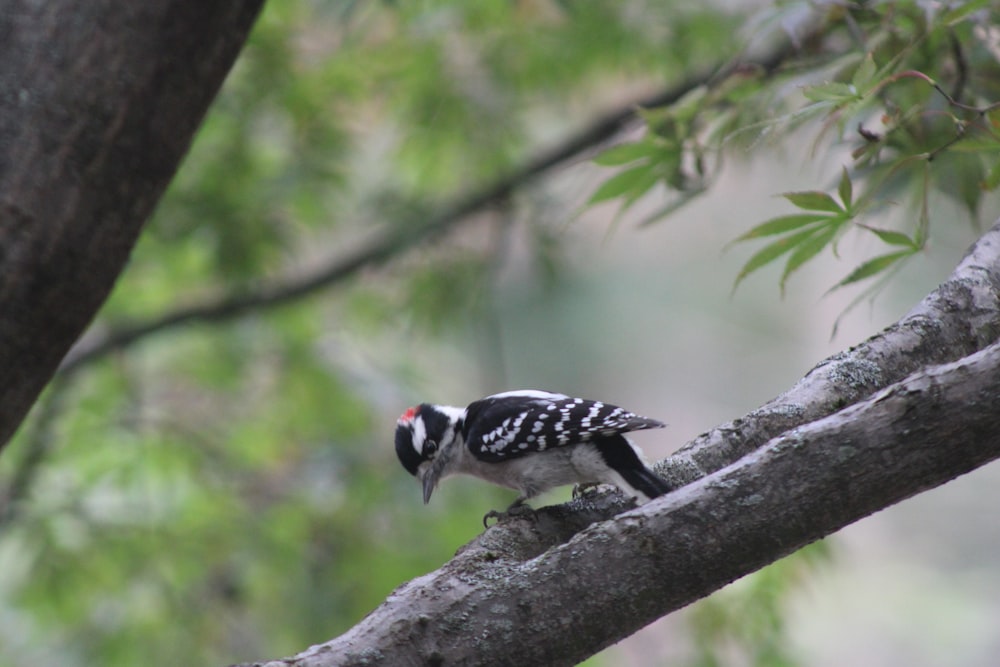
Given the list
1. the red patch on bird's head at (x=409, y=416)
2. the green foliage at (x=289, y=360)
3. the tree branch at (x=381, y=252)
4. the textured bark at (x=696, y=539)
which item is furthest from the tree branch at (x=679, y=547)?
the tree branch at (x=381, y=252)

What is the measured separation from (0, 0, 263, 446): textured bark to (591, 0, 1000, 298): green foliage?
107 centimetres

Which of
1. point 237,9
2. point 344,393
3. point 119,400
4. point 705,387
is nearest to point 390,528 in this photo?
point 344,393

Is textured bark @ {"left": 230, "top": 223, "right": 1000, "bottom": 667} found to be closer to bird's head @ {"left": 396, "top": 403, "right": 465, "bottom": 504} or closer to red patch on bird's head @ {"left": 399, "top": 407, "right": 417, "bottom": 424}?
bird's head @ {"left": 396, "top": 403, "right": 465, "bottom": 504}

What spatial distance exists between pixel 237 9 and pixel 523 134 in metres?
3.12

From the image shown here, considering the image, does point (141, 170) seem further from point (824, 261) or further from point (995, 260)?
point (824, 261)

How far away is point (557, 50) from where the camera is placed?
4781 mm

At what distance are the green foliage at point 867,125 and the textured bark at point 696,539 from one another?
0.56 meters

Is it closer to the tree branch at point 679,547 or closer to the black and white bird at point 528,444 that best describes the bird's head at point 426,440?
the black and white bird at point 528,444

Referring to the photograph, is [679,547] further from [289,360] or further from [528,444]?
[289,360]

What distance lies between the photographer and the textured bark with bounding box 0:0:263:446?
7.57 feet

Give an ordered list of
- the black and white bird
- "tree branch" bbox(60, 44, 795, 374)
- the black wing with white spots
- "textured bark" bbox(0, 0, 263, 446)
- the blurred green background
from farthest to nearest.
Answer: "tree branch" bbox(60, 44, 795, 374), the blurred green background, the black wing with white spots, the black and white bird, "textured bark" bbox(0, 0, 263, 446)

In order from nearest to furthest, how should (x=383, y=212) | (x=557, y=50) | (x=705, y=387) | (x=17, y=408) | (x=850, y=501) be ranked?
(x=850, y=501), (x=17, y=408), (x=557, y=50), (x=383, y=212), (x=705, y=387)

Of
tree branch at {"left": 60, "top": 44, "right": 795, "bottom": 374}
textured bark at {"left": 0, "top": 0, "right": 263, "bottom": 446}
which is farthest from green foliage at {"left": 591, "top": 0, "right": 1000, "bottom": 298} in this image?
tree branch at {"left": 60, "top": 44, "right": 795, "bottom": 374}

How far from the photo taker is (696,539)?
67.7 inches
